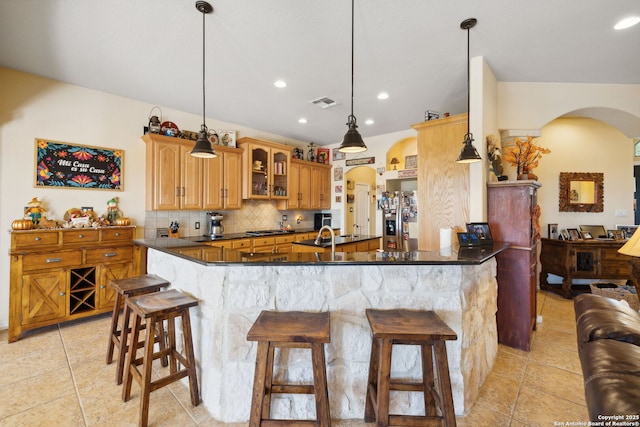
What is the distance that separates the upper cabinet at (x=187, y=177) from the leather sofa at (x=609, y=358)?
4.13m

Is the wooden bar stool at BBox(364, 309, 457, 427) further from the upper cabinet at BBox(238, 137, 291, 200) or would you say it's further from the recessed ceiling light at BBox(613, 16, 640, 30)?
the upper cabinet at BBox(238, 137, 291, 200)

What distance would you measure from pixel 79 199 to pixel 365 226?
17.6 feet

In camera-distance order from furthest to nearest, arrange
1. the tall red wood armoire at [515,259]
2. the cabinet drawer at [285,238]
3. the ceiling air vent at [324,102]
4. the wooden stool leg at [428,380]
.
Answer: the cabinet drawer at [285,238], the ceiling air vent at [324,102], the tall red wood armoire at [515,259], the wooden stool leg at [428,380]

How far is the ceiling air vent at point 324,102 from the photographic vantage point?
11.9 ft

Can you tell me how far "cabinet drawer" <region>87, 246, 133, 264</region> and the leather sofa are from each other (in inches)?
156

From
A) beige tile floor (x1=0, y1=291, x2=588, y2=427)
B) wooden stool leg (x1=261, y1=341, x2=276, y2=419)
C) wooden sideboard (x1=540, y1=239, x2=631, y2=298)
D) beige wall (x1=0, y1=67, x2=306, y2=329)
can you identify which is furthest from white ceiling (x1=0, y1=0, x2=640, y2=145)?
beige tile floor (x1=0, y1=291, x2=588, y2=427)

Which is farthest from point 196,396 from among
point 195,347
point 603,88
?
point 603,88

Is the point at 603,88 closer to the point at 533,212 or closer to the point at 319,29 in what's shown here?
the point at 533,212

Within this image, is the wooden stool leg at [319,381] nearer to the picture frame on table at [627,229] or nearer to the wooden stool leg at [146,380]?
the wooden stool leg at [146,380]

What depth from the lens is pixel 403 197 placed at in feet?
16.9

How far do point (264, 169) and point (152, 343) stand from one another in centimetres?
364

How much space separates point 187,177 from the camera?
3914 millimetres

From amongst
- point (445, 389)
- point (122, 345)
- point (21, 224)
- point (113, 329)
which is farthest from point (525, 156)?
point (21, 224)

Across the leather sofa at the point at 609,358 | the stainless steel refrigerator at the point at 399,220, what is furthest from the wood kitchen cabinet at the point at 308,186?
the leather sofa at the point at 609,358
